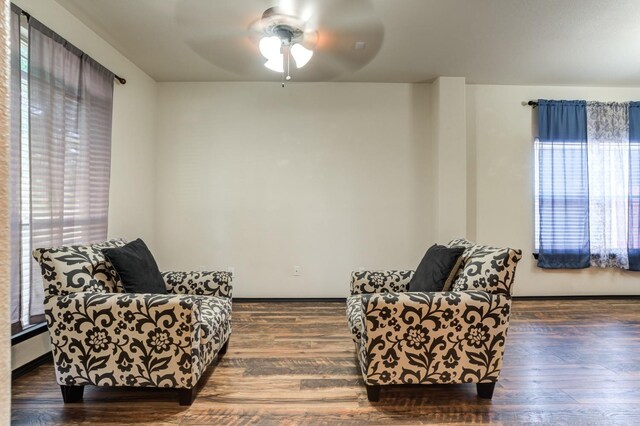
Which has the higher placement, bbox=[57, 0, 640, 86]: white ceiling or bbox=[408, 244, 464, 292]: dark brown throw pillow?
bbox=[57, 0, 640, 86]: white ceiling

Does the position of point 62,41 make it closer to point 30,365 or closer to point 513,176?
point 30,365

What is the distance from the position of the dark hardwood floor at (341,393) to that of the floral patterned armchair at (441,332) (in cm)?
19

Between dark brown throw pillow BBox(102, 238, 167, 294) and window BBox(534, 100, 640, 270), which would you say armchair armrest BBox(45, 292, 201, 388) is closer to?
dark brown throw pillow BBox(102, 238, 167, 294)

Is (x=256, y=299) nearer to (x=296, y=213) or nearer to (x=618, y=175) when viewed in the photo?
(x=296, y=213)

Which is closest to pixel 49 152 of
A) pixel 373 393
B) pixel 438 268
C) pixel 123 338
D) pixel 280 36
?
pixel 123 338

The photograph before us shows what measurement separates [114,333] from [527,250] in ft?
14.6

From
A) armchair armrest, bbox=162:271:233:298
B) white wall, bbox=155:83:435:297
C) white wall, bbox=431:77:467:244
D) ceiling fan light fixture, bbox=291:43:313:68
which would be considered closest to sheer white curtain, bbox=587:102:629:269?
white wall, bbox=431:77:467:244

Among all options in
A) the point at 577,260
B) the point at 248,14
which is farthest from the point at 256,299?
the point at 577,260

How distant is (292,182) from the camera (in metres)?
4.22

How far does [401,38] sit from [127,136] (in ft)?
9.54

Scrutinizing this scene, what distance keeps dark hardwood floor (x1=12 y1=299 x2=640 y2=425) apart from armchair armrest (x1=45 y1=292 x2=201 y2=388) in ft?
0.62

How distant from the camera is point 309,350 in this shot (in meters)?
2.78

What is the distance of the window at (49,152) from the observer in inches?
88.7

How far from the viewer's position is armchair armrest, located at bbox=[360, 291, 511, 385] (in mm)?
1952
